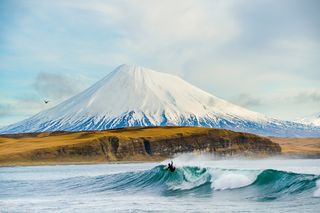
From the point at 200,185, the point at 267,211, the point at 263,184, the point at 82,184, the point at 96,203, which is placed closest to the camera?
the point at 267,211

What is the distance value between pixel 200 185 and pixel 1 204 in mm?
15511

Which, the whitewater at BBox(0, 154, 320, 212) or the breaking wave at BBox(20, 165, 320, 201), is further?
the breaking wave at BBox(20, 165, 320, 201)

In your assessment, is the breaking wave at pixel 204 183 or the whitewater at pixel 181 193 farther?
the breaking wave at pixel 204 183

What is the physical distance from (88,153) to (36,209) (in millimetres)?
150549

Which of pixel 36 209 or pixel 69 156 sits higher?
pixel 69 156

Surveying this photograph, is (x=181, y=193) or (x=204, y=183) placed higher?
(x=204, y=183)

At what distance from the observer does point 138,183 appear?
60.2 metres

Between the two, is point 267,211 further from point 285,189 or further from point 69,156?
point 69,156

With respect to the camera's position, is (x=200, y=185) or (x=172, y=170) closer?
(x=200, y=185)

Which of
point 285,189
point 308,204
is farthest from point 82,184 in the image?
point 308,204

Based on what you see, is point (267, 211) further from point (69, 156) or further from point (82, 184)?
point (69, 156)

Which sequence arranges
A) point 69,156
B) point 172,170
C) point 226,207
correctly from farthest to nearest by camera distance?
point 69,156 → point 172,170 → point 226,207

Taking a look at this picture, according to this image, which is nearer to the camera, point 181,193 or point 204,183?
point 181,193

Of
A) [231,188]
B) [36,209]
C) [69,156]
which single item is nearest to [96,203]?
[36,209]
